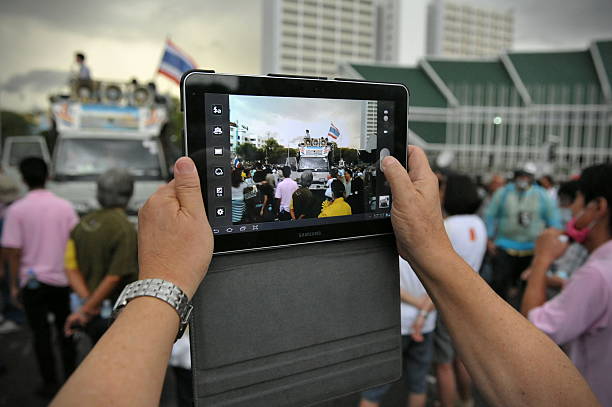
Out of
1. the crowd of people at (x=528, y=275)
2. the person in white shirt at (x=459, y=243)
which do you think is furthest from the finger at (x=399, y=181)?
the person in white shirt at (x=459, y=243)

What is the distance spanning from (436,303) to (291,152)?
0.51m

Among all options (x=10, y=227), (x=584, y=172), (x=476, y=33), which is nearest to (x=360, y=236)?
(x=584, y=172)

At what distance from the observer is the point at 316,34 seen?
115562 mm

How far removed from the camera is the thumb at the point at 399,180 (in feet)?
3.79

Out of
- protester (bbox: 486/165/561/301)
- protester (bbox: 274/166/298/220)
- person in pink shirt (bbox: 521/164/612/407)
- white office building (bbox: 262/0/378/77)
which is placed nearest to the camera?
protester (bbox: 274/166/298/220)

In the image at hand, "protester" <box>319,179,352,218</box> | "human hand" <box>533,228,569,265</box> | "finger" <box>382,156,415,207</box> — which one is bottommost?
"human hand" <box>533,228,569,265</box>

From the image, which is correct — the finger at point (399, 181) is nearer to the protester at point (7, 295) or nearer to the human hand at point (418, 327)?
the human hand at point (418, 327)

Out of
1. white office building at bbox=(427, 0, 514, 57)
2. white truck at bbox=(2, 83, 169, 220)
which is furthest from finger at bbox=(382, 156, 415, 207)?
white office building at bbox=(427, 0, 514, 57)

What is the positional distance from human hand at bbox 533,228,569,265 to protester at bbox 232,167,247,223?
1.91 m

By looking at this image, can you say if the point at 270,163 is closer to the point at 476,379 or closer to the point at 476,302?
the point at 476,302

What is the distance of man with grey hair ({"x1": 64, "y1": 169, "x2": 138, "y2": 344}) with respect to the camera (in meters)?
3.28

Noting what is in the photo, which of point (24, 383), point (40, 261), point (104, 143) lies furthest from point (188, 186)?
point (104, 143)

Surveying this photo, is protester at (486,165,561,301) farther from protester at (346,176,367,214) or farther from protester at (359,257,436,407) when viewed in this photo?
protester at (346,176,367,214)

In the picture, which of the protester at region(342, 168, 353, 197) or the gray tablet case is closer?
the gray tablet case
